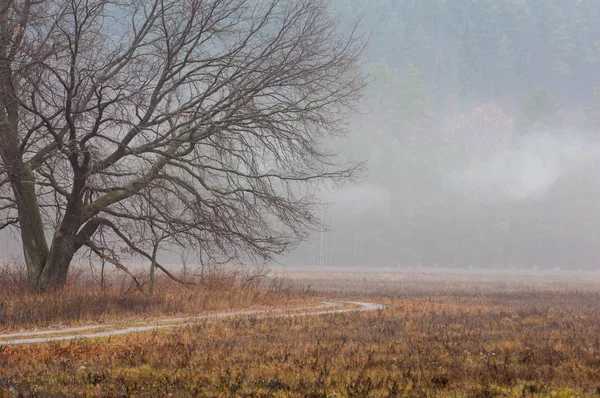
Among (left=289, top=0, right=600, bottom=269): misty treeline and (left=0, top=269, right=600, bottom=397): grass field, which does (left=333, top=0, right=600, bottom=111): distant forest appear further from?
(left=0, top=269, right=600, bottom=397): grass field

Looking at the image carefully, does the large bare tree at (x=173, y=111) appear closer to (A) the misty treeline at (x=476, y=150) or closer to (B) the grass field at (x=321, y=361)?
(B) the grass field at (x=321, y=361)

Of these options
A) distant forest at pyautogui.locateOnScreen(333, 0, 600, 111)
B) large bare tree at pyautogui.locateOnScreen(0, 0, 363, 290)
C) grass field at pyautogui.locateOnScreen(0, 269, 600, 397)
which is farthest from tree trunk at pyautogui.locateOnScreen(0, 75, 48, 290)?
distant forest at pyautogui.locateOnScreen(333, 0, 600, 111)

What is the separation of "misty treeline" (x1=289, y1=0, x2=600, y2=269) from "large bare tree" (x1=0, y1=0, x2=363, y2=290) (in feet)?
148

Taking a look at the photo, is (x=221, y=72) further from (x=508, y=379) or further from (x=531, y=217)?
(x=531, y=217)

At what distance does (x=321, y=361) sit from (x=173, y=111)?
11710mm

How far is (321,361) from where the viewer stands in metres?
11.5

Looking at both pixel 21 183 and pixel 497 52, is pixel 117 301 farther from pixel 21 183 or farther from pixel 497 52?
pixel 497 52

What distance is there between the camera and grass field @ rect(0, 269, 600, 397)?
940 cm

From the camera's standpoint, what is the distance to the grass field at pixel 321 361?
9.40m

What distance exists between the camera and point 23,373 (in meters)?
10.2

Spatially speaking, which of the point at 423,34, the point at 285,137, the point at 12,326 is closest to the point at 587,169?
the point at 423,34

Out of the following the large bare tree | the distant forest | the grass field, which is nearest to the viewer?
the grass field

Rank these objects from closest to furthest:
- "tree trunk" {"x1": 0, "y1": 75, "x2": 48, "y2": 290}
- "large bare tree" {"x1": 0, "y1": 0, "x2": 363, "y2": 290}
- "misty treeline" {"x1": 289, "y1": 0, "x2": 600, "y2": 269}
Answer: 1. "tree trunk" {"x1": 0, "y1": 75, "x2": 48, "y2": 290}
2. "large bare tree" {"x1": 0, "y1": 0, "x2": 363, "y2": 290}
3. "misty treeline" {"x1": 289, "y1": 0, "x2": 600, "y2": 269}

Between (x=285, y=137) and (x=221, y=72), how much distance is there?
2701 millimetres
